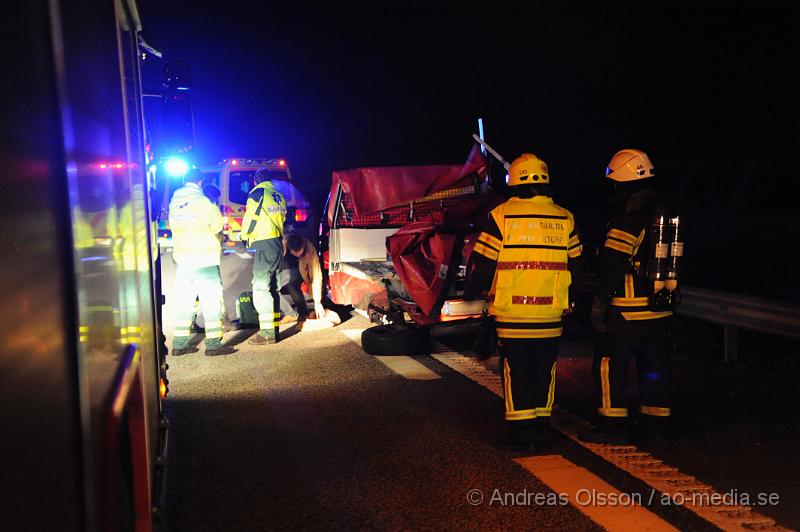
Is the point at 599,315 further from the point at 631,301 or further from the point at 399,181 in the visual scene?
the point at 399,181

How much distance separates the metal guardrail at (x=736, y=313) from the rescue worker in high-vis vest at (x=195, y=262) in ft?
16.1

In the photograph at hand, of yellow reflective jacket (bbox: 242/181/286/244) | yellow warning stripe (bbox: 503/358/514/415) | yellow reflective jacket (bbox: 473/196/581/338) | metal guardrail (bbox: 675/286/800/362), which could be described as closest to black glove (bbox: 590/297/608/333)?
yellow reflective jacket (bbox: 473/196/581/338)

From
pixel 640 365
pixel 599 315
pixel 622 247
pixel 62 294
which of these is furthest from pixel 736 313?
pixel 62 294

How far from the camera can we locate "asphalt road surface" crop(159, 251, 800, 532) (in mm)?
4059

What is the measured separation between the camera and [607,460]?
191 inches

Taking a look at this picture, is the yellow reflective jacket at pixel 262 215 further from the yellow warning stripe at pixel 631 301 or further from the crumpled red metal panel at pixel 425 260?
the yellow warning stripe at pixel 631 301

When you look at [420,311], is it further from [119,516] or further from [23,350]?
[23,350]

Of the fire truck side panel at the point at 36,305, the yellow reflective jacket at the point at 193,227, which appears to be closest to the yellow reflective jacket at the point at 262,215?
the yellow reflective jacket at the point at 193,227

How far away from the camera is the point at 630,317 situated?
5.19m

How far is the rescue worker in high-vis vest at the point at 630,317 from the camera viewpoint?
516 cm

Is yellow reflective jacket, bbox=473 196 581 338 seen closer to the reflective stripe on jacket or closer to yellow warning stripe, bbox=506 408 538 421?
the reflective stripe on jacket

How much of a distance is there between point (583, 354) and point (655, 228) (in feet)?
10.5

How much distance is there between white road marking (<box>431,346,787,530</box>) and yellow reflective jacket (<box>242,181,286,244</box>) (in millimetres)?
4442

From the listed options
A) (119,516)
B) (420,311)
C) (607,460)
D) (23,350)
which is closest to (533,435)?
(607,460)
